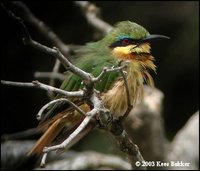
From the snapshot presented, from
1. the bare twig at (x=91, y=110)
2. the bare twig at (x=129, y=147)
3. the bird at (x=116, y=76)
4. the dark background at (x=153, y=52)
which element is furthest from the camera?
the dark background at (x=153, y=52)

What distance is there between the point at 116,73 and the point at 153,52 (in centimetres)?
214

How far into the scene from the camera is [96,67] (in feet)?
11.0

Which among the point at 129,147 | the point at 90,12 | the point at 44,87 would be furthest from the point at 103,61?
the point at 90,12

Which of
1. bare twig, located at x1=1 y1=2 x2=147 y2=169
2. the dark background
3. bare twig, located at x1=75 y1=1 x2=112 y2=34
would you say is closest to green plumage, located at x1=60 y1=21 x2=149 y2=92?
bare twig, located at x1=1 y1=2 x2=147 y2=169

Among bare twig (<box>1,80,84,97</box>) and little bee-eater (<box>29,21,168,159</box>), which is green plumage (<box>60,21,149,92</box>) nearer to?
little bee-eater (<box>29,21,168,159</box>)

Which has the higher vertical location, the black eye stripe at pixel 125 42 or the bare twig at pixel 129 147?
the black eye stripe at pixel 125 42

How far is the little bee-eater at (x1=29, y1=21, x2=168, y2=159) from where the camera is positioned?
3.29 metres

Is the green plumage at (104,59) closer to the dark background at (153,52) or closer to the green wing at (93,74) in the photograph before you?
the green wing at (93,74)

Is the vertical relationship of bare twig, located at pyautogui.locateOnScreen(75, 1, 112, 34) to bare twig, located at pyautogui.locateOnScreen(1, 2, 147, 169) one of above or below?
above

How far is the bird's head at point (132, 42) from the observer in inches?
130

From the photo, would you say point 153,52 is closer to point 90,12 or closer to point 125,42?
point 90,12

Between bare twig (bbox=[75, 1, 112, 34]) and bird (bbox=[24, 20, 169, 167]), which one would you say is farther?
bare twig (bbox=[75, 1, 112, 34])

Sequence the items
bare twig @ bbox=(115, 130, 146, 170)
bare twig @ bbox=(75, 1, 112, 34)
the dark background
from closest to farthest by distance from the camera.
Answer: bare twig @ bbox=(115, 130, 146, 170) → bare twig @ bbox=(75, 1, 112, 34) → the dark background

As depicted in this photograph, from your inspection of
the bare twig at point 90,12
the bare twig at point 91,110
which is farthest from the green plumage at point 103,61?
the bare twig at point 90,12
